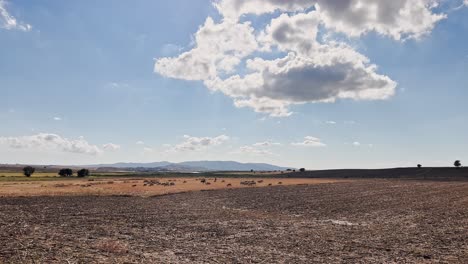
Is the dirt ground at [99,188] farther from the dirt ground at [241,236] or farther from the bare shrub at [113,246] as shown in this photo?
the bare shrub at [113,246]

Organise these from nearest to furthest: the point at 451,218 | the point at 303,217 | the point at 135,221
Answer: the point at 451,218
the point at 135,221
the point at 303,217

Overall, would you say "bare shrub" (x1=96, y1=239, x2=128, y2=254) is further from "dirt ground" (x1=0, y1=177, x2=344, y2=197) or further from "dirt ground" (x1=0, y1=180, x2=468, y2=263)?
"dirt ground" (x1=0, y1=177, x2=344, y2=197)

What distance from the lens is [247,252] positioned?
886 inches

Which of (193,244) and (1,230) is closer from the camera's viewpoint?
(193,244)

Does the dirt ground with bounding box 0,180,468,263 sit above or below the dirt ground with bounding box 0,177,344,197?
above

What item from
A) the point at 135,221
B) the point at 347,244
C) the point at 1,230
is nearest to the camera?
the point at 347,244

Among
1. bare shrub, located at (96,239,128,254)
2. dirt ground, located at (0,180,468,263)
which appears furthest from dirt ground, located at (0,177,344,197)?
bare shrub, located at (96,239,128,254)

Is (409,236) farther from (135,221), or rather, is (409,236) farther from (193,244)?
(135,221)

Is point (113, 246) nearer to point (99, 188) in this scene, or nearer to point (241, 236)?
point (241, 236)

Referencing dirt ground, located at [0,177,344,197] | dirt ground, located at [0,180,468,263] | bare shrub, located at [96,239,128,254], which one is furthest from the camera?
dirt ground, located at [0,177,344,197]

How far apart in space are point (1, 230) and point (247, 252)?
63.7ft

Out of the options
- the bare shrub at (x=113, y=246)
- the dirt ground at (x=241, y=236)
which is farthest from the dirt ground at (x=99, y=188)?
the bare shrub at (x=113, y=246)

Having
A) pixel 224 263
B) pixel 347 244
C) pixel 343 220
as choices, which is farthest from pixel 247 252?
pixel 343 220

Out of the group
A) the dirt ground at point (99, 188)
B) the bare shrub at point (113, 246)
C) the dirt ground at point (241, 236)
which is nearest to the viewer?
the dirt ground at point (241, 236)
